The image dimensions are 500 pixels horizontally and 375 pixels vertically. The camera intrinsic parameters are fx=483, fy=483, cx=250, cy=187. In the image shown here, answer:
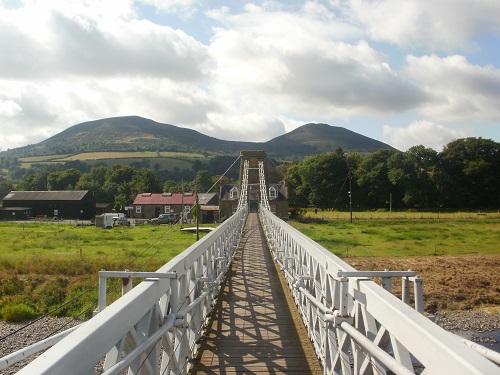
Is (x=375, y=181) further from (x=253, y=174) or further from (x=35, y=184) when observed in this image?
(x=35, y=184)

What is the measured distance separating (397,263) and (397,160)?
4439 cm

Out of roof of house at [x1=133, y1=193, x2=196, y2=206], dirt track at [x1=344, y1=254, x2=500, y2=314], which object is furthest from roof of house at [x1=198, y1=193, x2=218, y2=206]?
dirt track at [x1=344, y1=254, x2=500, y2=314]

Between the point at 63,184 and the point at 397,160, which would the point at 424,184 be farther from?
the point at 63,184

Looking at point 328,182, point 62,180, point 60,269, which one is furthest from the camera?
point 62,180

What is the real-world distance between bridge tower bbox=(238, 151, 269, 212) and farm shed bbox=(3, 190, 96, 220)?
2241 centimetres

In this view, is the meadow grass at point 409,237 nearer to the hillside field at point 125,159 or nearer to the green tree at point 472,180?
the green tree at point 472,180

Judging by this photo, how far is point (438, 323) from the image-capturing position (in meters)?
15.5

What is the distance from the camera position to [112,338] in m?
2.31

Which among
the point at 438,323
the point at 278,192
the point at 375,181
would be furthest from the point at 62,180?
the point at 438,323

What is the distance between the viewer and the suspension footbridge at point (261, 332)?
2018 mm

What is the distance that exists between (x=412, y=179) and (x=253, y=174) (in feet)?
71.9

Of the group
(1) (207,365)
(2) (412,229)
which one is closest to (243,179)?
(2) (412,229)

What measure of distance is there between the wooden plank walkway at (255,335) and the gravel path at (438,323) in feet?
26.8

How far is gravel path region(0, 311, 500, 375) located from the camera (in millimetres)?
14421
